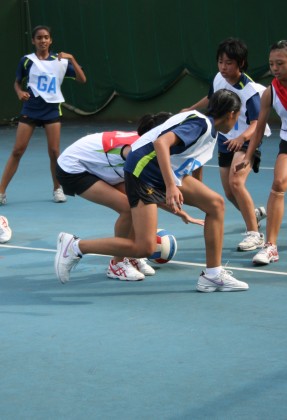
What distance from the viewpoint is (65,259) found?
6.14 m

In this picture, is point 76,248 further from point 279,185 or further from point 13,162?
point 13,162

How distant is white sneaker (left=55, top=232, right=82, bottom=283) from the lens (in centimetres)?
613

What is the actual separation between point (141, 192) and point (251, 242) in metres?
1.62

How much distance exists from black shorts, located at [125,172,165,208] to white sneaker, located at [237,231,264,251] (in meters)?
1.47

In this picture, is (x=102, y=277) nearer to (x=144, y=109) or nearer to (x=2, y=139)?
(x=2, y=139)

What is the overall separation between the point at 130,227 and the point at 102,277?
426 mm

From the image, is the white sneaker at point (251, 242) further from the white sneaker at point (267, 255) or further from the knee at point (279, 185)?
the knee at point (279, 185)

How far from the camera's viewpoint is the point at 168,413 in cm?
389

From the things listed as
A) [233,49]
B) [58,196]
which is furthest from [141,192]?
[58,196]

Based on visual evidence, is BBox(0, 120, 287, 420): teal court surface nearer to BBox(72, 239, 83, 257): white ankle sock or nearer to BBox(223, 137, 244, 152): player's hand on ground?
BBox(72, 239, 83, 257): white ankle sock

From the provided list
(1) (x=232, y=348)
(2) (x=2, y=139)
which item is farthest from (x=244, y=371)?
(2) (x=2, y=139)

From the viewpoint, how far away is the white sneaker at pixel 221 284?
599 centimetres

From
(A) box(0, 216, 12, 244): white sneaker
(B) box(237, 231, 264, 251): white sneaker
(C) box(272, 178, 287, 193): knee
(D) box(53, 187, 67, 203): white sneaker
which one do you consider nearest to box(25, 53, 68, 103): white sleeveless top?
(D) box(53, 187, 67, 203): white sneaker

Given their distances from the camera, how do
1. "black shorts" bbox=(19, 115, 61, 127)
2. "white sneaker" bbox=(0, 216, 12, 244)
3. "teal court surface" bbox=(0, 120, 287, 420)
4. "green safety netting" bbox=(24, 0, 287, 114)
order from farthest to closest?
"green safety netting" bbox=(24, 0, 287, 114) < "black shorts" bbox=(19, 115, 61, 127) < "white sneaker" bbox=(0, 216, 12, 244) < "teal court surface" bbox=(0, 120, 287, 420)
